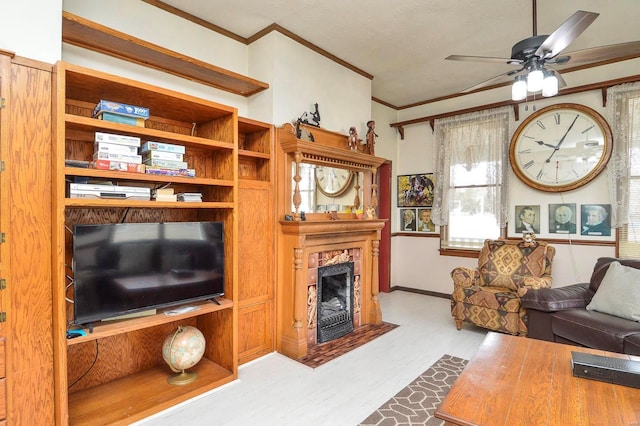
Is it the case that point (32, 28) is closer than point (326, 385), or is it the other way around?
point (32, 28)

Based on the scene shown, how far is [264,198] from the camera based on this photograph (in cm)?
325

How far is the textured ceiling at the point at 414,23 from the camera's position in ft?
9.46

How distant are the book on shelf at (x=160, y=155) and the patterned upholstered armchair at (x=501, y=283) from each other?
3.27 metres

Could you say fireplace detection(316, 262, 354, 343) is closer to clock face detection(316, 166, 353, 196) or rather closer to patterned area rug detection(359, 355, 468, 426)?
clock face detection(316, 166, 353, 196)

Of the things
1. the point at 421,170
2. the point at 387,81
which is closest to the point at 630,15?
the point at 387,81

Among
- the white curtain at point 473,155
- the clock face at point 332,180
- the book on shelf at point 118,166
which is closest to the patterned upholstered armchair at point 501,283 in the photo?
the white curtain at point 473,155

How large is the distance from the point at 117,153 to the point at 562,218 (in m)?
4.83

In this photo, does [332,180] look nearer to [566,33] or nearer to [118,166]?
[118,166]

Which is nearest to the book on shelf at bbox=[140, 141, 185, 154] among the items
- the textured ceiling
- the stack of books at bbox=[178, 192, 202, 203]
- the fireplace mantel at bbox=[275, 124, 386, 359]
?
the stack of books at bbox=[178, 192, 202, 203]

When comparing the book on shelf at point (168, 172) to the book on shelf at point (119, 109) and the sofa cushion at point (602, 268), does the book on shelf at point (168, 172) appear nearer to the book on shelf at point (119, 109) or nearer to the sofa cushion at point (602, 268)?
the book on shelf at point (119, 109)

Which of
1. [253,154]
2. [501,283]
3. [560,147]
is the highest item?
[560,147]

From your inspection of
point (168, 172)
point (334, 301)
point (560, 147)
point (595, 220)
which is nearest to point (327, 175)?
point (334, 301)

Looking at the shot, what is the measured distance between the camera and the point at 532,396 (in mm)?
1611

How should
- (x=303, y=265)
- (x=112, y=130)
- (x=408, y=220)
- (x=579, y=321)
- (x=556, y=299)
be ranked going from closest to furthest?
1. (x=112, y=130)
2. (x=579, y=321)
3. (x=556, y=299)
4. (x=303, y=265)
5. (x=408, y=220)
